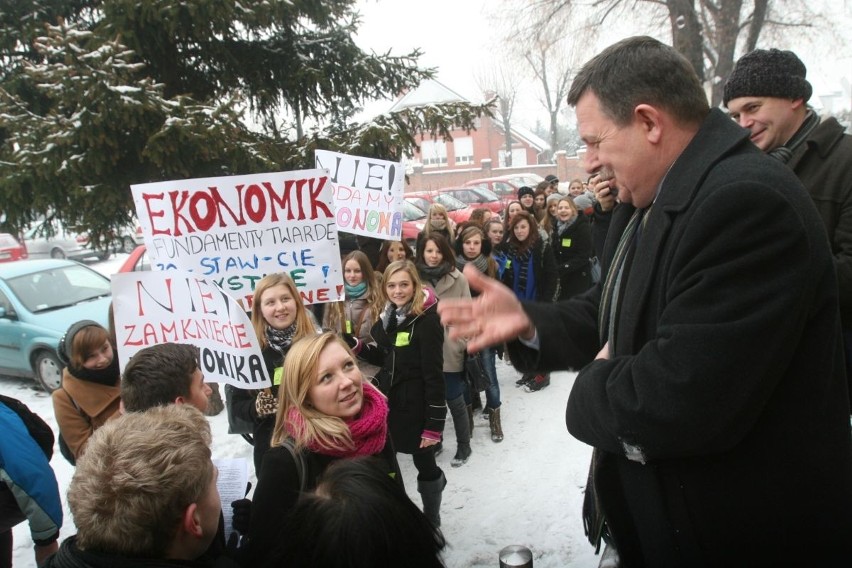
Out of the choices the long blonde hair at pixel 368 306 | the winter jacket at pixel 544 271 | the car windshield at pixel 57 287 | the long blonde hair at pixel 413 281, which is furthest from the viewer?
the car windshield at pixel 57 287

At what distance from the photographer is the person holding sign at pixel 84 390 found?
3.53m

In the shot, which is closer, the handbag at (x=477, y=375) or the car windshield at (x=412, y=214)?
the handbag at (x=477, y=375)

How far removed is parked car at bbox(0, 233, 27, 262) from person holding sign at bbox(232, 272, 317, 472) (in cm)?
2189

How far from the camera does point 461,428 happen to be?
5.24 metres

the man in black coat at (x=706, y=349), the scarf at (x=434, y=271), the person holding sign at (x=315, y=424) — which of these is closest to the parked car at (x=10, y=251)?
the scarf at (x=434, y=271)

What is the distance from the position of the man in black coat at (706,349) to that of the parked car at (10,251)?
81.4 feet

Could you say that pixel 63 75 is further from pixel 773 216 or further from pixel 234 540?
pixel 773 216

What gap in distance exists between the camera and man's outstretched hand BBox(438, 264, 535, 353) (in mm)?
1562

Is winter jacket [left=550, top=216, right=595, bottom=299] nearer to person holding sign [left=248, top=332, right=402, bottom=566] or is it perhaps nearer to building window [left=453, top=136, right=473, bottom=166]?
person holding sign [left=248, top=332, right=402, bottom=566]

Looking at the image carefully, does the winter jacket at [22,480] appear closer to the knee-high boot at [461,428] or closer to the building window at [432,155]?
the knee-high boot at [461,428]

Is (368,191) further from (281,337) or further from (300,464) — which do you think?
(300,464)

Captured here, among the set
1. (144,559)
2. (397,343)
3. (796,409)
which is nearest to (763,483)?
(796,409)

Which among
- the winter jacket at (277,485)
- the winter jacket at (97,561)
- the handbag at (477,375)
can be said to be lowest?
the handbag at (477,375)

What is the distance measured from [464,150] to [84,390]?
55.0 meters
